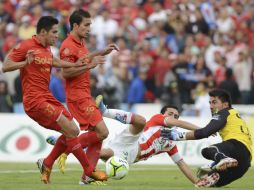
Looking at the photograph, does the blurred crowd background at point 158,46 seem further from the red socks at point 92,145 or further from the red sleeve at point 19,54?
the red sleeve at point 19,54

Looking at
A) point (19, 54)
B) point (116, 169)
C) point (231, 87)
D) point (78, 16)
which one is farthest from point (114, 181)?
point (231, 87)

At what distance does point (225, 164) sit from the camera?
14.2m

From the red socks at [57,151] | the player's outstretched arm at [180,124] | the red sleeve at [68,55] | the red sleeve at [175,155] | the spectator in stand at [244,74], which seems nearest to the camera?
the red socks at [57,151]

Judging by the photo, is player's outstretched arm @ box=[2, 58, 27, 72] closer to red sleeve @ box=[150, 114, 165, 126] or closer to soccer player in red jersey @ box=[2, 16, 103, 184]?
soccer player in red jersey @ box=[2, 16, 103, 184]

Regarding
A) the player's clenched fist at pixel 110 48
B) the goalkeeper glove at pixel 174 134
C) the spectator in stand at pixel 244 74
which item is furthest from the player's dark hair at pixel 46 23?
the spectator in stand at pixel 244 74

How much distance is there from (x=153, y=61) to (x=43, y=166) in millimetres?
13228

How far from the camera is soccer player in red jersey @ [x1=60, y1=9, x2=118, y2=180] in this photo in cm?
1500

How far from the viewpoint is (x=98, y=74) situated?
2695 centimetres

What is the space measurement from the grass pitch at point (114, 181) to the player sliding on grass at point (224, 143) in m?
0.23

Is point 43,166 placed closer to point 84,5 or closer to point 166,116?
point 166,116

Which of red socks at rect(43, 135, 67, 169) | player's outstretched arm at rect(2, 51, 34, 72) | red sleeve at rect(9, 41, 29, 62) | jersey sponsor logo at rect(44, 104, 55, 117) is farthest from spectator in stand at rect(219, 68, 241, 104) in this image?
player's outstretched arm at rect(2, 51, 34, 72)

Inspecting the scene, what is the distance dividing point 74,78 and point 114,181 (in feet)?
6.55

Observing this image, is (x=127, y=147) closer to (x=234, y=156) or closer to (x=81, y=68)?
(x=81, y=68)

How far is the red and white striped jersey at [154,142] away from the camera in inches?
638
